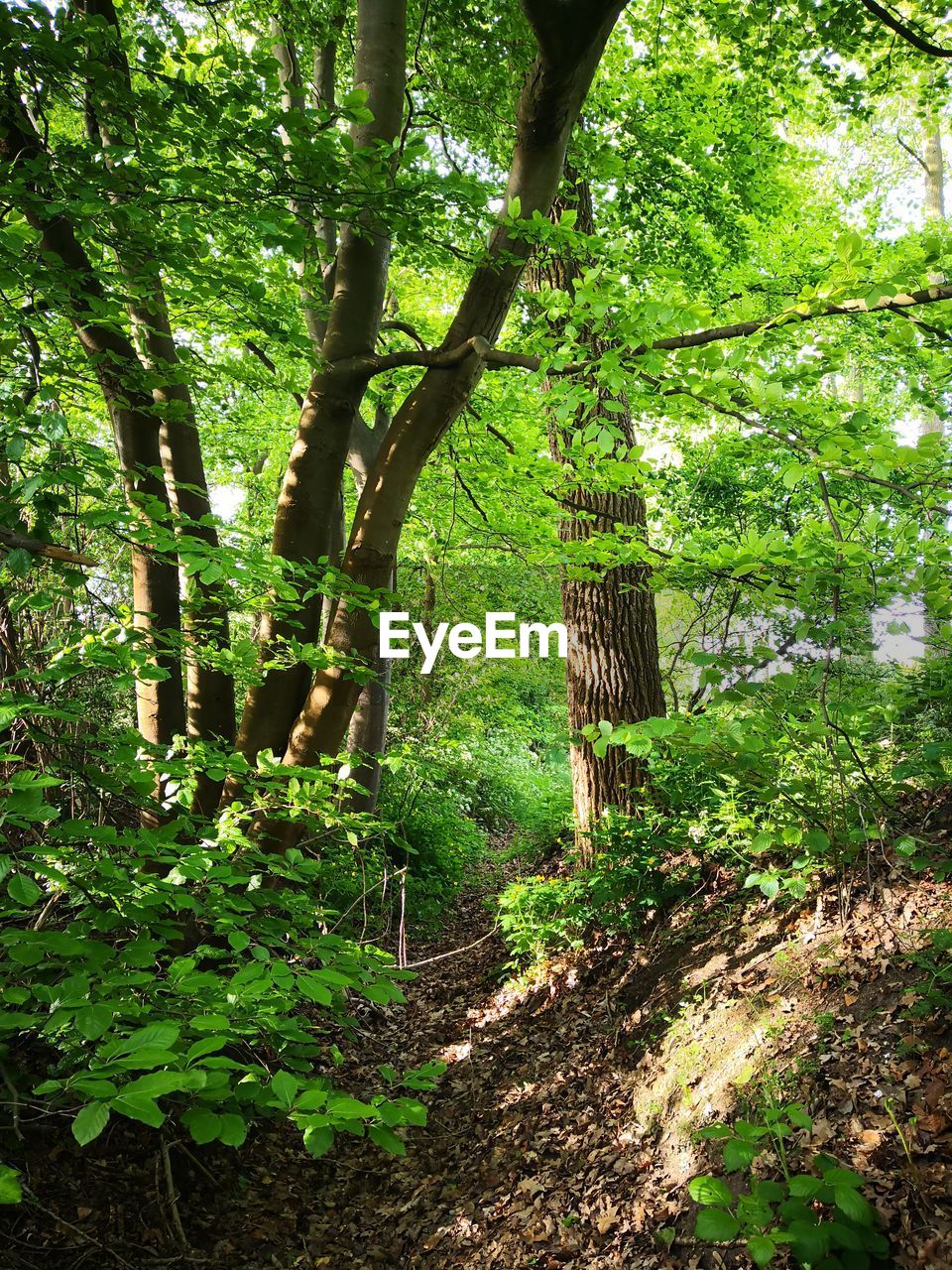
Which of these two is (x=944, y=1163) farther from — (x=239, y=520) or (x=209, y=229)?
(x=239, y=520)

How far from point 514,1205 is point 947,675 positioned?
309 centimetres

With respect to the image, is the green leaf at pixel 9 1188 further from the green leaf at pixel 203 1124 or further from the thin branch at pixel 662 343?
the thin branch at pixel 662 343

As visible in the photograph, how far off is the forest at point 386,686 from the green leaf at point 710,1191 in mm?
13

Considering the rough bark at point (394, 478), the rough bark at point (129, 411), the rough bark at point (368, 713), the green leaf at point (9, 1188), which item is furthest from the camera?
the rough bark at point (368, 713)

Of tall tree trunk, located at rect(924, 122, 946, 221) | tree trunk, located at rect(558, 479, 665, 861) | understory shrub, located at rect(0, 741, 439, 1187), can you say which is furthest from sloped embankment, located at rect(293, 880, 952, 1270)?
tall tree trunk, located at rect(924, 122, 946, 221)

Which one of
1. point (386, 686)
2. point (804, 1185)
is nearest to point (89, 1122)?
point (804, 1185)

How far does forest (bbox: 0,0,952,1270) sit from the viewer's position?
2322 millimetres

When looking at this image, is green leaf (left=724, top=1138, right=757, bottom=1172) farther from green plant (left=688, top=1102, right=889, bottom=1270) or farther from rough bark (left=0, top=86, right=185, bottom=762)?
rough bark (left=0, top=86, right=185, bottom=762)

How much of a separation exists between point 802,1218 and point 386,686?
3.14m

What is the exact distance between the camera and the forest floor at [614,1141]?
2566 mm

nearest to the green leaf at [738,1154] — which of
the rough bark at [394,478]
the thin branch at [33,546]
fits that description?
the thin branch at [33,546]

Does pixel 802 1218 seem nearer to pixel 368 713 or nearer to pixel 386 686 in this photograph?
pixel 386 686

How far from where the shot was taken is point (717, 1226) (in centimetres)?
200

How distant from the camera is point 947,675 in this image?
3350 mm
